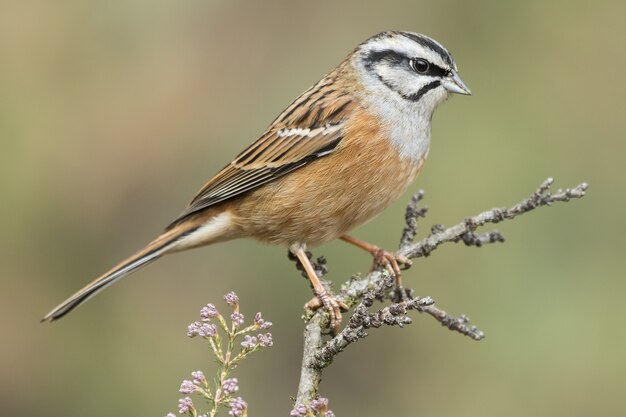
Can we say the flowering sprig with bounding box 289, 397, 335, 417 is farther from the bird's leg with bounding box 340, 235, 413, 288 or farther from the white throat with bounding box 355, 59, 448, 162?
the white throat with bounding box 355, 59, 448, 162

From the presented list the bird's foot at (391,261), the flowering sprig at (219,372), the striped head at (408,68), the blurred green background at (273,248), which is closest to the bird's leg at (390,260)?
the bird's foot at (391,261)

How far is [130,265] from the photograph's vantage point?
5.39 meters

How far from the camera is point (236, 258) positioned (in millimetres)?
7238

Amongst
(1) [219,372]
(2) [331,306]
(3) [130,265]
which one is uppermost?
(3) [130,265]

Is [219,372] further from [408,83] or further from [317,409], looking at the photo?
[408,83]

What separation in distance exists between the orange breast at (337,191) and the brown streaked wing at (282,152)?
5 centimetres

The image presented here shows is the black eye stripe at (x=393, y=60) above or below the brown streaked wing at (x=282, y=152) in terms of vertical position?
above

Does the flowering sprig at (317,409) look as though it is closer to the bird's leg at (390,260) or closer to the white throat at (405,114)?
the bird's leg at (390,260)

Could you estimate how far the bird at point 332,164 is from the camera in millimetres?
5355

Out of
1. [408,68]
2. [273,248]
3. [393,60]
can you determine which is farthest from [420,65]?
[273,248]

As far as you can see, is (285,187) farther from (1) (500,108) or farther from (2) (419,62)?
(1) (500,108)

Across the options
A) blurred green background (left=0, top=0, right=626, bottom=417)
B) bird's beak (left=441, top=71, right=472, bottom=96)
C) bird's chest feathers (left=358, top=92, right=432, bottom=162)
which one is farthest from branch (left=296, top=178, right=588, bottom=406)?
blurred green background (left=0, top=0, right=626, bottom=417)

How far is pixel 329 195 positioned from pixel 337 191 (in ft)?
0.16

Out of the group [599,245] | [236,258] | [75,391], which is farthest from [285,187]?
[599,245]
